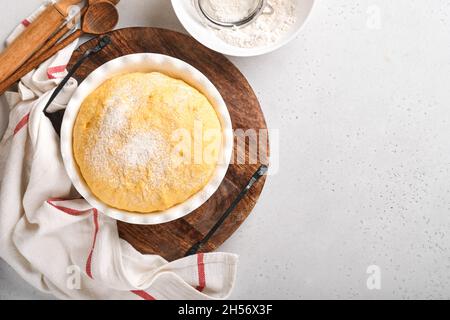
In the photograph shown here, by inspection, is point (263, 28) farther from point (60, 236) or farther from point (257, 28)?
point (60, 236)

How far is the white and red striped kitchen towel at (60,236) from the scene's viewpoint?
1.10 meters

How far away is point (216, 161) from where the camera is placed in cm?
106

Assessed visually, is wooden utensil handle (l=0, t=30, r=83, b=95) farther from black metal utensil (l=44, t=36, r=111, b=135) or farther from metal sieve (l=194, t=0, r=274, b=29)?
metal sieve (l=194, t=0, r=274, b=29)

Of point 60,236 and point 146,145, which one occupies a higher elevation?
point 146,145

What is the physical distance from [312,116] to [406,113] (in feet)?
0.84

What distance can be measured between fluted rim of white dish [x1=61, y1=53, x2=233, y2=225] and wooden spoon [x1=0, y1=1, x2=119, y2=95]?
15 centimetres

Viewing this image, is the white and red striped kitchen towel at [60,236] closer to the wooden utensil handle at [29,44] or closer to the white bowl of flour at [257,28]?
the wooden utensil handle at [29,44]

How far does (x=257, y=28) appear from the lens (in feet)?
3.81

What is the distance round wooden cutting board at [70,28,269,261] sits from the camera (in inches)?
45.3

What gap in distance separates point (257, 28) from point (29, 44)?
21.6 inches

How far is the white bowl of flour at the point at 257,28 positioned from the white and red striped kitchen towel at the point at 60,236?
0.30 metres

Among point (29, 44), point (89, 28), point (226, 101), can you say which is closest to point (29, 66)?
point (29, 44)

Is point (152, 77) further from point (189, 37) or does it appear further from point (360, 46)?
point (360, 46)
